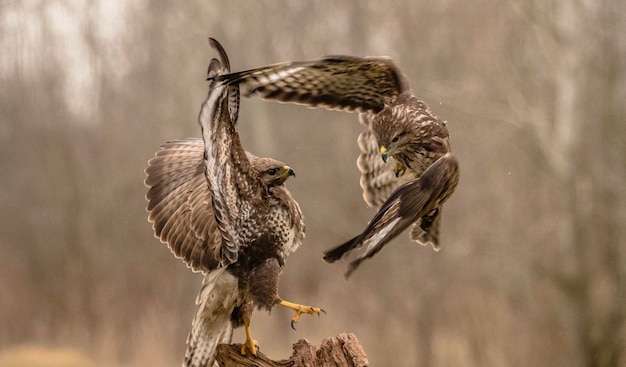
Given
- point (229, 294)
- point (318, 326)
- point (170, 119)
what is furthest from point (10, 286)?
point (229, 294)

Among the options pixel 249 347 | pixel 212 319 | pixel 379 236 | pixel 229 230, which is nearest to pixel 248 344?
pixel 249 347

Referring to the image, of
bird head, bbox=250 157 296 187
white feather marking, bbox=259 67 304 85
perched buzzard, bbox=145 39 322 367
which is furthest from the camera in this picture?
bird head, bbox=250 157 296 187

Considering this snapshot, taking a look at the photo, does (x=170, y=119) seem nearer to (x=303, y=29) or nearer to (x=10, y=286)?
(x=303, y=29)

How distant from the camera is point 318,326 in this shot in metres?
6.03

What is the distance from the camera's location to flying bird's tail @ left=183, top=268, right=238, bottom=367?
2973 mm

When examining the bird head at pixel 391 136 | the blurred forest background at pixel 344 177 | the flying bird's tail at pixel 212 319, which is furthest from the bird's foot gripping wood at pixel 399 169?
the blurred forest background at pixel 344 177

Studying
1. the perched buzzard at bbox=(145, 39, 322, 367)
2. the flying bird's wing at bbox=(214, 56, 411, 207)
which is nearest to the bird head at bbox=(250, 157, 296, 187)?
the perched buzzard at bbox=(145, 39, 322, 367)

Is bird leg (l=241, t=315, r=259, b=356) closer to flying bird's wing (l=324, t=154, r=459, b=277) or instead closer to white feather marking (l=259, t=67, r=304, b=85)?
flying bird's wing (l=324, t=154, r=459, b=277)

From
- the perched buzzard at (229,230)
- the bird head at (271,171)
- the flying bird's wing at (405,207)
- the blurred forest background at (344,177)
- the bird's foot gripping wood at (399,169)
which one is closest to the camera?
the flying bird's wing at (405,207)

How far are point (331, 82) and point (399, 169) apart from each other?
0.44 meters

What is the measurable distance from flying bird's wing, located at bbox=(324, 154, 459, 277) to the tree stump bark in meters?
0.61

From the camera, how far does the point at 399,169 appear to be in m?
3.01

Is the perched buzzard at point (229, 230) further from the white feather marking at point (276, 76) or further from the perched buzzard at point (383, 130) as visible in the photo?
the perched buzzard at point (383, 130)

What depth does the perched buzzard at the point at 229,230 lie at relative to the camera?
9.07 ft
